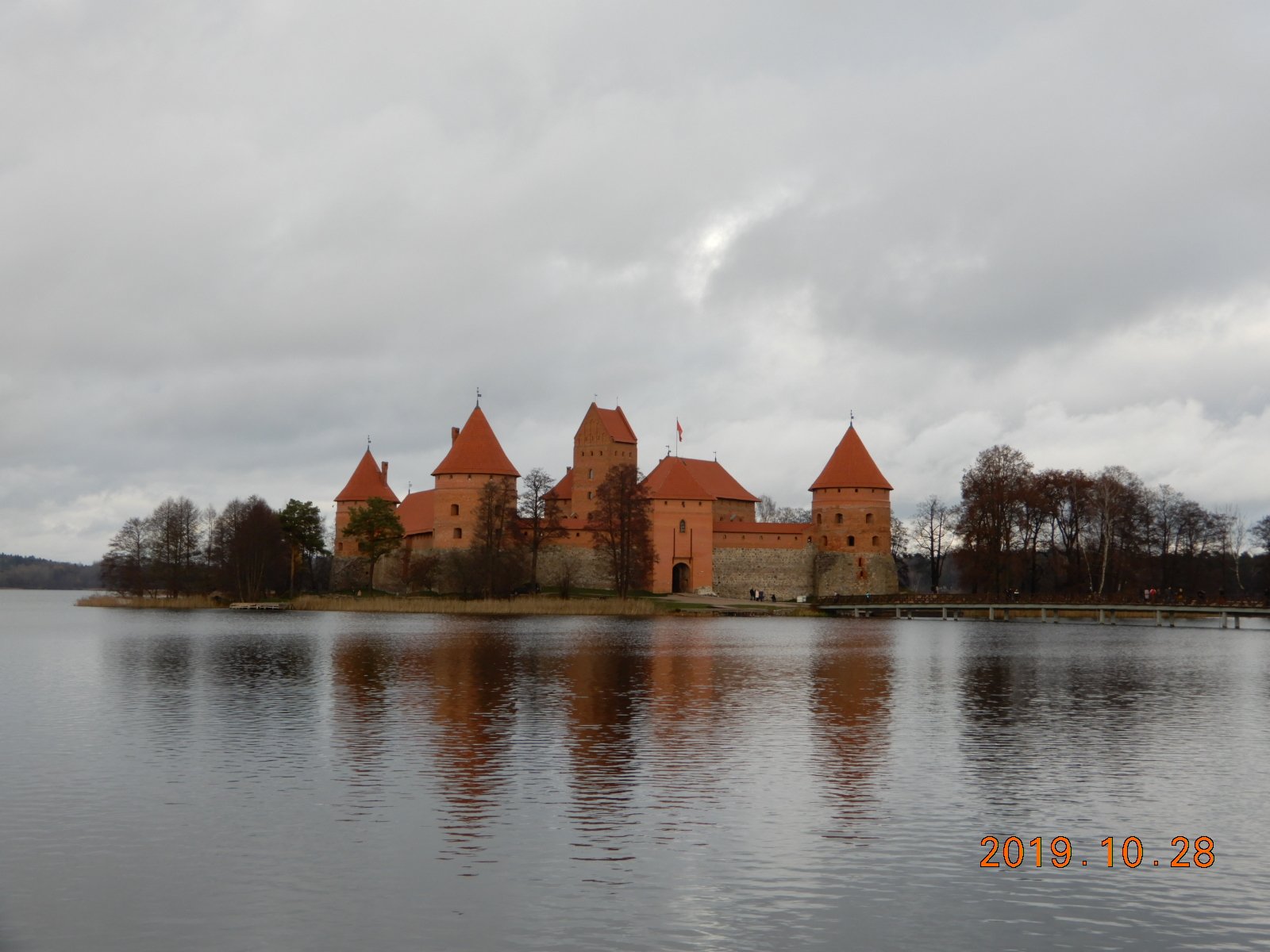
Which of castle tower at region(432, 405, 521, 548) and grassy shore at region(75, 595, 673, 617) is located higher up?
castle tower at region(432, 405, 521, 548)

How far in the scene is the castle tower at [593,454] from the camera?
64.2 m

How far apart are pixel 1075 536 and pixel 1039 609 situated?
3967 millimetres

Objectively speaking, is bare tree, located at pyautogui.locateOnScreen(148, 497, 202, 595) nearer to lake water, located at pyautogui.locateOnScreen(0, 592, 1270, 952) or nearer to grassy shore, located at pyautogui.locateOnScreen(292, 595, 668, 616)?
grassy shore, located at pyautogui.locateOnScreen(292, 595, 668, 616)

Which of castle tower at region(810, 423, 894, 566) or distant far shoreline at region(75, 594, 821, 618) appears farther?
castle tower at region(810, 423, 894, 566)

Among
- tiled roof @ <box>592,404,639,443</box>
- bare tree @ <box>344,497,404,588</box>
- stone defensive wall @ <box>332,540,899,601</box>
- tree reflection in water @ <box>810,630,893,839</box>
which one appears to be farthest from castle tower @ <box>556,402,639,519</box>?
tree reflection in water @ <box>810,630,893,839</box>

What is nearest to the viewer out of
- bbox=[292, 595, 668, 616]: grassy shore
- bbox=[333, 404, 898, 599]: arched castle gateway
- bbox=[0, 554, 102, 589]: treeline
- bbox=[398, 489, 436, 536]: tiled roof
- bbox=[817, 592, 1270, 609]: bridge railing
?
bbox=[817, 592, 1270, 609]: bridge railing

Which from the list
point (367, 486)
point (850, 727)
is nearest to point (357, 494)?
point (367, 486)

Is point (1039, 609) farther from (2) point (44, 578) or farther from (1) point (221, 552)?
(2) point (44, 578)

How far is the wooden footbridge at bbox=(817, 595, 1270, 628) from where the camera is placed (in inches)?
1761

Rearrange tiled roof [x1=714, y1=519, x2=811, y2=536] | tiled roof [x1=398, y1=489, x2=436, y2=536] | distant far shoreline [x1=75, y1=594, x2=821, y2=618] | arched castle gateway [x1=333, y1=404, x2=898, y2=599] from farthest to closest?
1. tiled roof [x1=398, y1=489, x2=436, y2=536]
2. tiled roof [x1=714, y1=519, x2=811, y2=536]
3. arched castle gateway [x1=333, y1=404, x2=898, y2=599]
4. distant far shoreline [x1=75, y1=594, x2=821, y2=618]

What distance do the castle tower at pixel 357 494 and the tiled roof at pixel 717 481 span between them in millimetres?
15343

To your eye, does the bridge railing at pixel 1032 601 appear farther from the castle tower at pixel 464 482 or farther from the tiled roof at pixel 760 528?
the castle tower at pixel 464 482
